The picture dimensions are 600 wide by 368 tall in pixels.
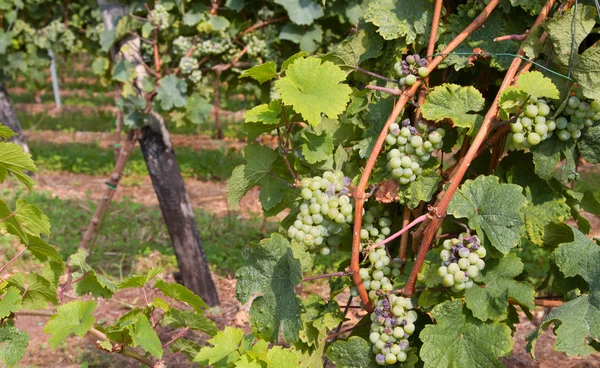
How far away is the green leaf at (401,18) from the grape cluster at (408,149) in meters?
0.27

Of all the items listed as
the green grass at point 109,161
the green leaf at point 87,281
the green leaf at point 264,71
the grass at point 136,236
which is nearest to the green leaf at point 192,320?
the green leaf at point 87,281

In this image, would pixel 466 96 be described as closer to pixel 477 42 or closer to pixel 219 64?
pixel 477 42

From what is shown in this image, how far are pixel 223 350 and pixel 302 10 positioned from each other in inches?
86.7

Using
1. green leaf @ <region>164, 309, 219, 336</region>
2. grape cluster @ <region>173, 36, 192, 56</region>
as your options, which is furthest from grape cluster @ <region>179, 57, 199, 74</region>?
green leaf @ <region>164, 309, 219, 336</region>

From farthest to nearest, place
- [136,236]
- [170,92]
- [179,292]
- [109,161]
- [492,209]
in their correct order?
1. [109,161]
2. [136,236]
3. [170,92]
4. [179,292]
5. [492,209]

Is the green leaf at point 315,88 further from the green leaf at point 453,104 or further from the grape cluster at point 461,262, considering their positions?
the grape cluster at point 461,262

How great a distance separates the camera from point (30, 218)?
5.28 ft

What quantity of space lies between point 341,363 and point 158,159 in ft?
7.68

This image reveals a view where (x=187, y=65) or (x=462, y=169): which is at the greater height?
(x=462, y=169)

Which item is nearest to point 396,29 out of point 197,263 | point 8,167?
point 8,167

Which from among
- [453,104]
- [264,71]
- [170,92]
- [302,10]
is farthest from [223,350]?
[170,92]

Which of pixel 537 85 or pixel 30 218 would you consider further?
pixel 30 218

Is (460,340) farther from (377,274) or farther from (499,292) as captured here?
(377,274)

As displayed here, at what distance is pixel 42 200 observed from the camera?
6.03 meters
